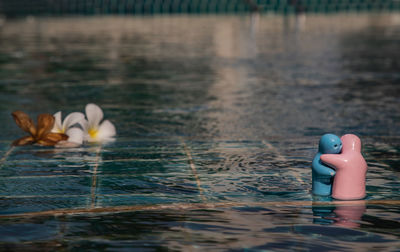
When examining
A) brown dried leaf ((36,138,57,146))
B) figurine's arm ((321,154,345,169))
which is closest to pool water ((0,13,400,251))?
brown dried leaf ((36,138,57,146))

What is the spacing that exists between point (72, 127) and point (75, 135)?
0.79 feet

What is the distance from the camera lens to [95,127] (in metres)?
7.69

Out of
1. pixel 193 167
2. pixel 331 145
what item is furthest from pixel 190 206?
pixel 193 167

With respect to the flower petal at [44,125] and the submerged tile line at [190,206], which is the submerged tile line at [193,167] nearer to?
the submerged tile line at [190,206]

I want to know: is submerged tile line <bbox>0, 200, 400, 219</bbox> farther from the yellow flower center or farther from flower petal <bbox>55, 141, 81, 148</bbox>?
the yellow flower center

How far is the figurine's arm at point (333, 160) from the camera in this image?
5.23 meters

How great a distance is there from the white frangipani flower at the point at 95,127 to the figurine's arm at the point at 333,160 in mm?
2898

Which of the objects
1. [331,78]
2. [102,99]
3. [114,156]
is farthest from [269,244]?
[331,78]

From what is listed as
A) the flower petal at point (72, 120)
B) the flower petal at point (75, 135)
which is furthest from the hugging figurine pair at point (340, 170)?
the flower petal at point (72, 120)

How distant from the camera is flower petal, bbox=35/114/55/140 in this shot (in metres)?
7.28

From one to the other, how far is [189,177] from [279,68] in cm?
1134

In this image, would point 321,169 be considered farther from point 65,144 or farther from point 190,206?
point 65,144

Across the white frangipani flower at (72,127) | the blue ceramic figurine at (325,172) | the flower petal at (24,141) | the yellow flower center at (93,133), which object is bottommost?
the flower petal at (24,141)

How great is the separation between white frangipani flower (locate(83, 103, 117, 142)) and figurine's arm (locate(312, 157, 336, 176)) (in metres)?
2.82
